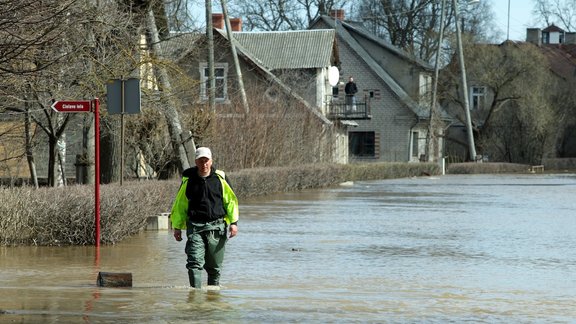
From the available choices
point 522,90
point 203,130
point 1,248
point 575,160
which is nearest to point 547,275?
point 1,248

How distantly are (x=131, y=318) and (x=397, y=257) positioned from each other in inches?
318

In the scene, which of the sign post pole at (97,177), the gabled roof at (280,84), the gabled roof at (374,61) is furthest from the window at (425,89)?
the sign post pole at (97,177)

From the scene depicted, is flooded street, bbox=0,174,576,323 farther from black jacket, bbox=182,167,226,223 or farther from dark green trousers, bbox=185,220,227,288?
black jacket, bbox=182,167,226,223

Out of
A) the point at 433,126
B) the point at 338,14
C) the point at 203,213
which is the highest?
the point at 338,14

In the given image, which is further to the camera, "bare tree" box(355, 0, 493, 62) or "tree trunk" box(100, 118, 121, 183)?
"bare tree" box(355, 0, 493, 62)

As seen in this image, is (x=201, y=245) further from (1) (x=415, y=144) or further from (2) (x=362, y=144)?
(1) (x=415, y=144)

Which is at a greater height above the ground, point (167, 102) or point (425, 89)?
point (425, 89)

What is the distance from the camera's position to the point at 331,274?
16.1 m

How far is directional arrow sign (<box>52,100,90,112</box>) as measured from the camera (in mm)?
17656

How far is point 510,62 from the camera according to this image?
7950 cm

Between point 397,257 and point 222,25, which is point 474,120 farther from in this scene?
point 397,257

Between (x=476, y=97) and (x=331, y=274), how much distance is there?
7223cm

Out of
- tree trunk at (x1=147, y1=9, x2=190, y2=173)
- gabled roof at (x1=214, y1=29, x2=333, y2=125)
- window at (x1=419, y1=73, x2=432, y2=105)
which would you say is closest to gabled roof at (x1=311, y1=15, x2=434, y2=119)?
window at (x1=419, y1=73, x2=432, y2=105)

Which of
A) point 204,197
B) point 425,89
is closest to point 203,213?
point 204,197
